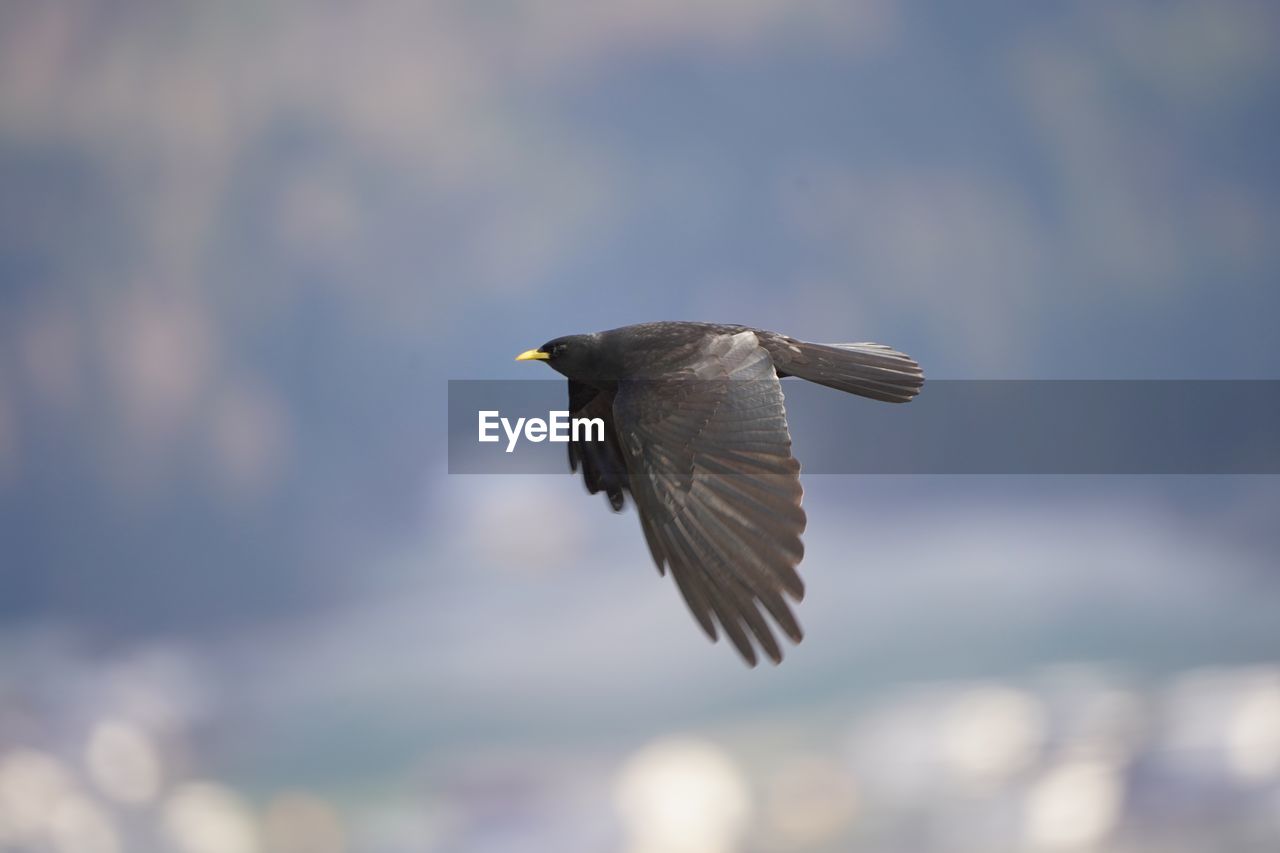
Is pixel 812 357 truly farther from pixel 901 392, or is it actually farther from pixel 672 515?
pixel 672 515

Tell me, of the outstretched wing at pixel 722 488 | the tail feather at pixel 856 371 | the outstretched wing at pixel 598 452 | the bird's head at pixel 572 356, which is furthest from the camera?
the outstretched wing at pixel 598 452

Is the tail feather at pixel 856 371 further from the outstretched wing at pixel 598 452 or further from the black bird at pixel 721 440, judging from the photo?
the outstretched wing at pixel 598 452

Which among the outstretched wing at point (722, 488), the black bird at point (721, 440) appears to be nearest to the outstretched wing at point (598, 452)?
the black bird at point (721, 440)

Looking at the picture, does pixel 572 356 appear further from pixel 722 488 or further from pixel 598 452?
pixel 722 488

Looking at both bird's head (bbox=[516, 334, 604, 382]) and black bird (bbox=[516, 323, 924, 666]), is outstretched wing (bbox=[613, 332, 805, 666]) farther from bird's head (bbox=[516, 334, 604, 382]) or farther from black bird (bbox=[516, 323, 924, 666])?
bird's head (bbox=[516, 334, 604, 382])

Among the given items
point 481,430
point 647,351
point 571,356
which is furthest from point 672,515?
point 481,430

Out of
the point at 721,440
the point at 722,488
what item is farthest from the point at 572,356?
the point at 722,488
